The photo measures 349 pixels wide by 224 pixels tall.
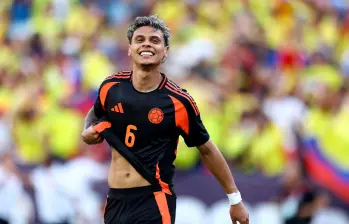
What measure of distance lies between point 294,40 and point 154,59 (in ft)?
18.5

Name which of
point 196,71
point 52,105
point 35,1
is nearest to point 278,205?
point 196,71

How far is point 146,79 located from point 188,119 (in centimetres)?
39

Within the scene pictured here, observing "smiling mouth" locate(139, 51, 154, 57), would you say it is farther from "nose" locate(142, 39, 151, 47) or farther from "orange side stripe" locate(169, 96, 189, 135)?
"orange side stripe" locate(169, 96, 189, 135)

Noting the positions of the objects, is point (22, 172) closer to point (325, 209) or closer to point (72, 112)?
point (72, 112)

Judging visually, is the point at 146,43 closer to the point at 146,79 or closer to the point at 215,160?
the point at 146,79

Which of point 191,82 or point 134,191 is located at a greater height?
point 191,82

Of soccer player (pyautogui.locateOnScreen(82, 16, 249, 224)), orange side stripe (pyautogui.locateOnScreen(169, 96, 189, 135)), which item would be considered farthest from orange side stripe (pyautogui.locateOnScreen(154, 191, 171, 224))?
orange side stripe (pyautogui.locateOnScreen(169, 96, 189, 135))

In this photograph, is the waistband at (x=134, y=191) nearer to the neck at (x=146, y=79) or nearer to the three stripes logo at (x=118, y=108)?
the three stripes logo at (x=118, y=108)

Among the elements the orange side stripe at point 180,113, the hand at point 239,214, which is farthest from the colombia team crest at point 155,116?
the hand at point 239,214

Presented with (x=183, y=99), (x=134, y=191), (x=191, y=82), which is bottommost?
(x=134, y=191)

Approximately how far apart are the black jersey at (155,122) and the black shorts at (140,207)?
0.10 meters

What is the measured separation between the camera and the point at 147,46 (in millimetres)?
5105

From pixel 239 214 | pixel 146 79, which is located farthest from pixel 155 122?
pixel 239 214

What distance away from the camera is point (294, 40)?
34.2ft
